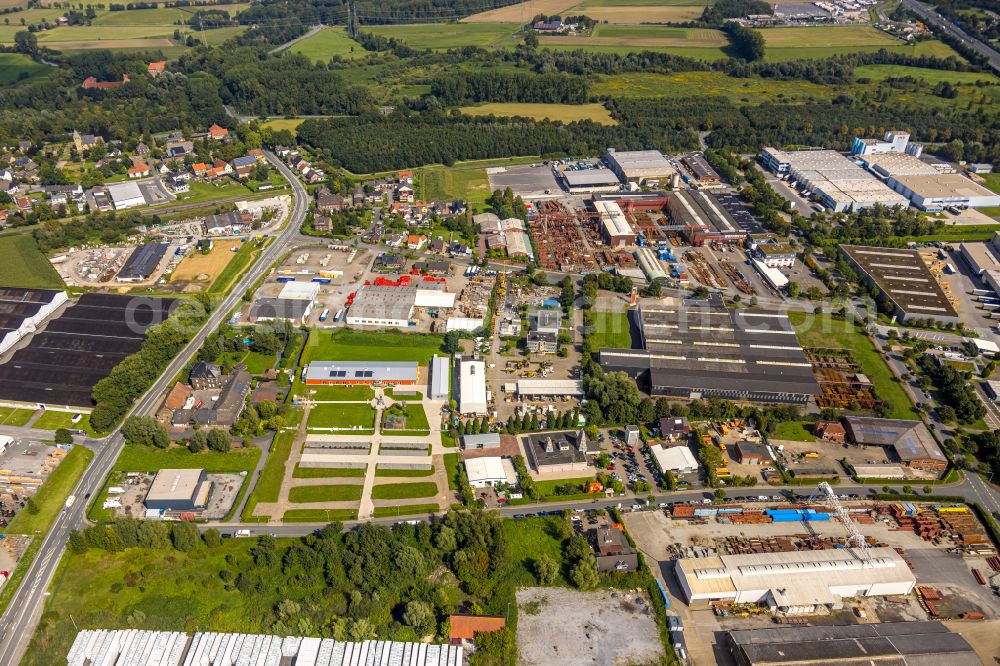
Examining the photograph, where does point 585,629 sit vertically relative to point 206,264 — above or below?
below

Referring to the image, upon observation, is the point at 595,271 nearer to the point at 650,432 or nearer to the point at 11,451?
the point at 650,432

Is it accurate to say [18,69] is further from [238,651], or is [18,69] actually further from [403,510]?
[238,651]

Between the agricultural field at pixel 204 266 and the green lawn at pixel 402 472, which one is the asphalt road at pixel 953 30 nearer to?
the green lawn at pixel 402 472

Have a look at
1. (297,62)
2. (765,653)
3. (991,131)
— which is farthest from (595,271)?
(297,62)

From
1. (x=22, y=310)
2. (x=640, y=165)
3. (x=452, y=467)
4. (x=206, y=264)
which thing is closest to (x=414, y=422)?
(x=452, y=467)

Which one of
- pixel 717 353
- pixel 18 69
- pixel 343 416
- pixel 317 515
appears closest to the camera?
pixel 317 515

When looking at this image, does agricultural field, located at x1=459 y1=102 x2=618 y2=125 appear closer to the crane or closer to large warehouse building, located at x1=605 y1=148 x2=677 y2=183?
large warehouse building, located at x1=605 y1=148 x2=677 y2=183
